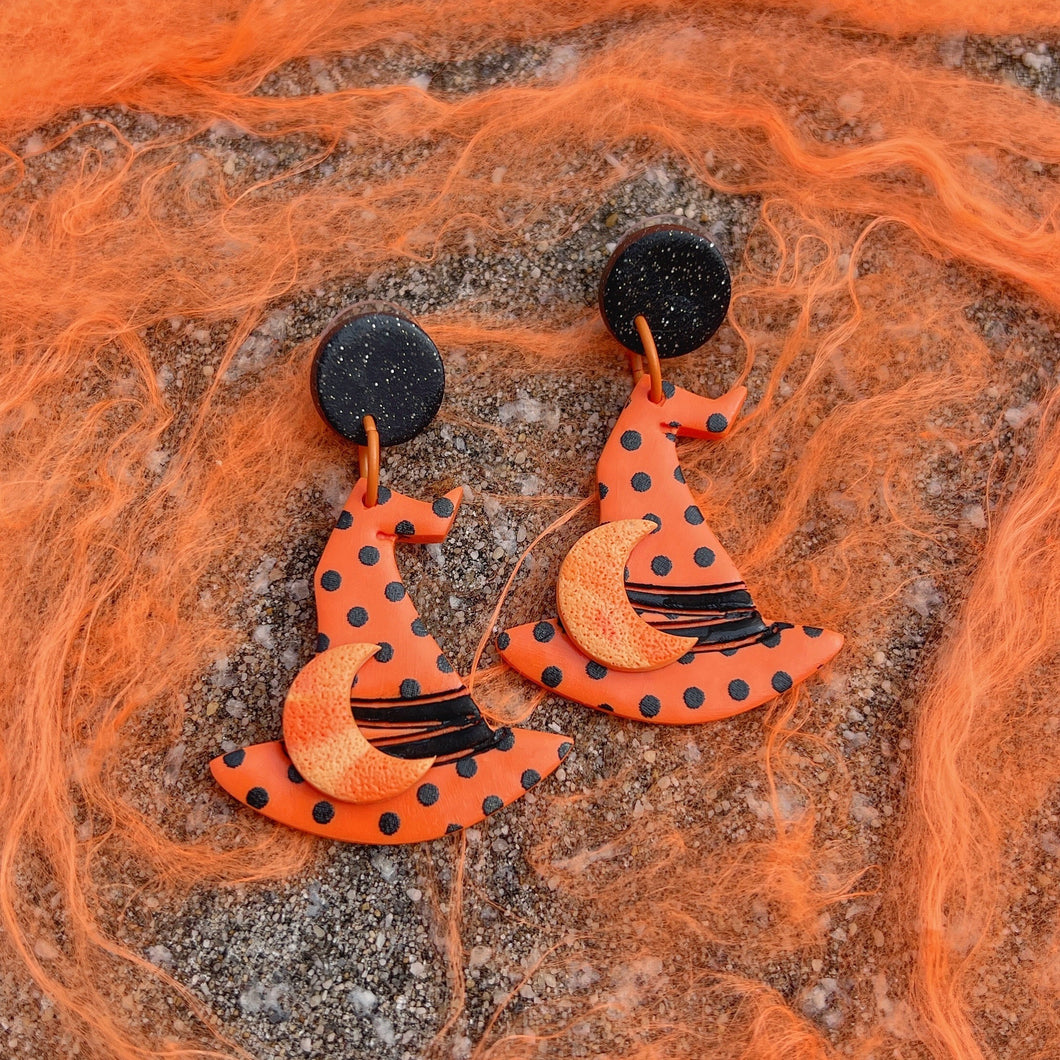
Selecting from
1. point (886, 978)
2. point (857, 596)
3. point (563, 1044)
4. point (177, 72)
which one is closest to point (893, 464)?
point (857, 596)

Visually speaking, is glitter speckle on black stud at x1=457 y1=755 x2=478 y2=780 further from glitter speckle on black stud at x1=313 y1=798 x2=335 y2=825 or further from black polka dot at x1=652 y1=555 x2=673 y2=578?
black polka dot at x1=652 y1=555 x2=673 y2=578

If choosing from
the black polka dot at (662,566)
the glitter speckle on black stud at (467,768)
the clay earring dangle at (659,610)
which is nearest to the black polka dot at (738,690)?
the clay earring dangle at (659,610)

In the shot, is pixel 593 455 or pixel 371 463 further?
pixel 593 455

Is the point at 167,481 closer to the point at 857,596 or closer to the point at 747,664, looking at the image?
the point at 747,664

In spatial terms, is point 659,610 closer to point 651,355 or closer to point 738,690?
point 738,690

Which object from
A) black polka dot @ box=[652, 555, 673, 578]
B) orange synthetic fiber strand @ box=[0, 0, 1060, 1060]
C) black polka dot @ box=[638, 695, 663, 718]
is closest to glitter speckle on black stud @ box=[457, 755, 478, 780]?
orange synthetic fiber strand @ box=[0, 0, 1060, 1060]

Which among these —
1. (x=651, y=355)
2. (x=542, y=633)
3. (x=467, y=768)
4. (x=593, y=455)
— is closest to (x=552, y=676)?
(x=542, y=633)
